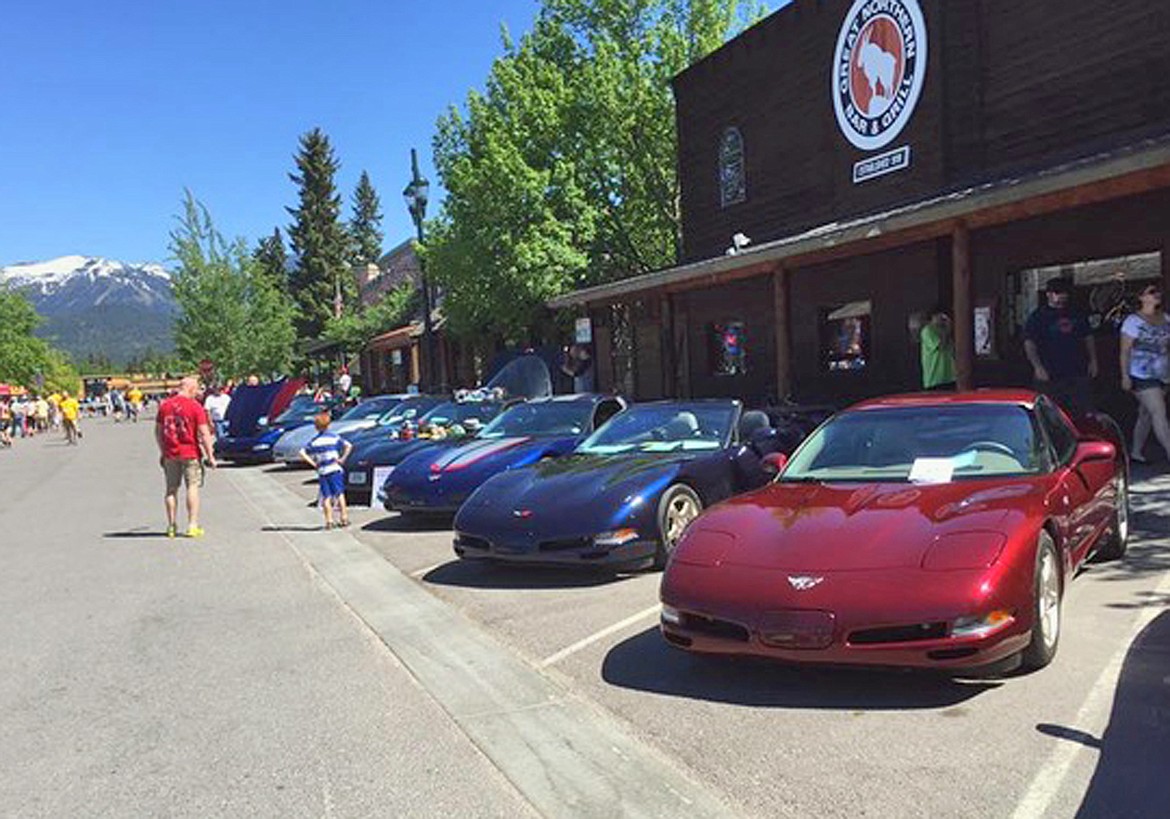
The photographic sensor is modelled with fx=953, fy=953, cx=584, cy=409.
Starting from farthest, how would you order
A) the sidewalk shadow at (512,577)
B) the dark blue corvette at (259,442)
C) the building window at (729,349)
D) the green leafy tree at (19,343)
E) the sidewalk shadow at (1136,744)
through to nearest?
the green leafy tree at (19,343) → the dark blue corvette at (259,442) → the building window at (729,349) → the sidewalk shadow at (512,577) → the sidewalk shadow at (1136,744)

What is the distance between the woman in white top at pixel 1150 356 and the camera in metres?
8.26

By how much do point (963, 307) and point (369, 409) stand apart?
11014 millimetres

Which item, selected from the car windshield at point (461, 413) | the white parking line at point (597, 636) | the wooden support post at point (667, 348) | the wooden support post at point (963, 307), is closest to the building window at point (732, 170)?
the wooden support post at point (667, 348)

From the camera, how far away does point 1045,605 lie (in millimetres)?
4301

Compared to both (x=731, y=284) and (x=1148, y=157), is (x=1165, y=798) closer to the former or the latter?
(x=1148, y=157)

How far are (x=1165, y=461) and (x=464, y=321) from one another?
57.9 feet

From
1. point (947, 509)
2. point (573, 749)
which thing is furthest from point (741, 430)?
point (573, 749)

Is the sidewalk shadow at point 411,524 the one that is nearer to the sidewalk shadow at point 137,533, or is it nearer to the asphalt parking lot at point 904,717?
the sidewalk shadow at point 137,533

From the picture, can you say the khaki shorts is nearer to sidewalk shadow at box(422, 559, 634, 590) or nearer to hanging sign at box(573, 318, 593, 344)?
sidewalk shadow at box(422, 559, 634, 590)

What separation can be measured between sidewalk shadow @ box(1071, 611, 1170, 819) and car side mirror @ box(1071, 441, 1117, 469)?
43.8 inches

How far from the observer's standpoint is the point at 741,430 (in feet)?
26.4

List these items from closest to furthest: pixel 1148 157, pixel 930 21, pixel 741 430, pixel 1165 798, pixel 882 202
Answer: pixel 1165 798 < pixel 1148 157 < pixel 741 430 < pixel 930 21 < pixel 882 202

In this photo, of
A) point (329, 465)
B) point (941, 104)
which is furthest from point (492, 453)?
point (941, 104)

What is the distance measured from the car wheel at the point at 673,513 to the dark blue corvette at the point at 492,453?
2.54 metres
